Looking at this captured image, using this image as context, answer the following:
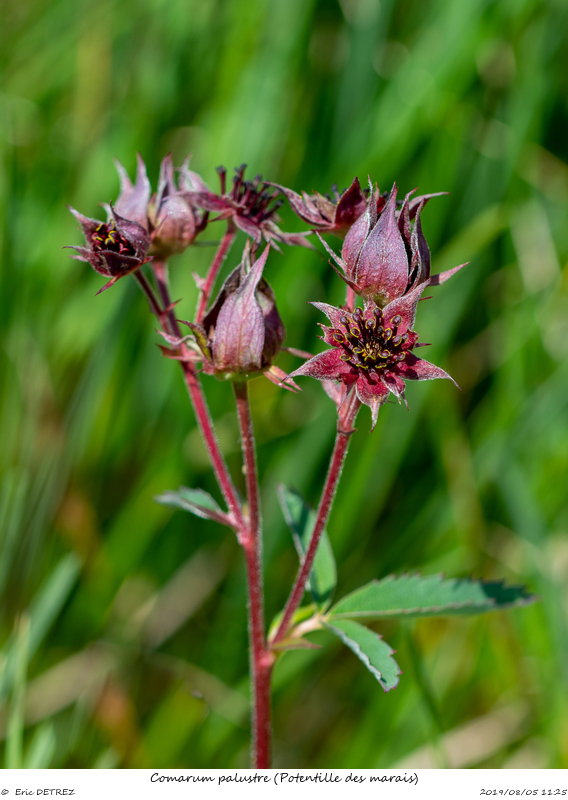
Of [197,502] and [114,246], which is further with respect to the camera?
[197,502]

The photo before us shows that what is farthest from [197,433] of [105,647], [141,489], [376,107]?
[376,107]

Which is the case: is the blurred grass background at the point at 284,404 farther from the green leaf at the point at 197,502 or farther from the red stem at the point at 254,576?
the red stem at the point at 254,576

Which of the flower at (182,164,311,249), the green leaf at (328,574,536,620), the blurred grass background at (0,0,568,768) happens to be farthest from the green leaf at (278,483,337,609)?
the blurred grass background at (0,0,568,768)

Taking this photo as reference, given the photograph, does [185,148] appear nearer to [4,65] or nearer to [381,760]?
[4,65]

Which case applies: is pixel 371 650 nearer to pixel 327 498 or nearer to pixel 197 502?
pixel 327 498

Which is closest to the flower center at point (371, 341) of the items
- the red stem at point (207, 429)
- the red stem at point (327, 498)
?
the red stem at point (327, 498)

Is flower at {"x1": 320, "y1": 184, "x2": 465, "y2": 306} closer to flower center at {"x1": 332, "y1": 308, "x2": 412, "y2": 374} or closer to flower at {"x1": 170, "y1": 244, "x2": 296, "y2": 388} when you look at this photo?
flower center at {"x1": 332, "y1": 308, "x2": 412, "y2": 374}

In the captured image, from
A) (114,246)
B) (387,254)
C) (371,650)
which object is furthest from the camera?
(114,246)

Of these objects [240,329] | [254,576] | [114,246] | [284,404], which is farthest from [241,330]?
[284,404]
